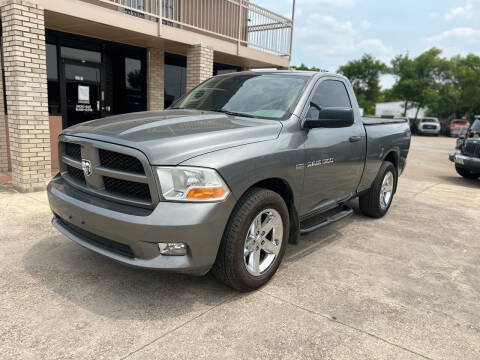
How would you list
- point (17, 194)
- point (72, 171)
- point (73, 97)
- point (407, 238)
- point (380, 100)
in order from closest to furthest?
point (72, 171), point (407, 238), point (17, 194), point (73, 97), point (380, 100)

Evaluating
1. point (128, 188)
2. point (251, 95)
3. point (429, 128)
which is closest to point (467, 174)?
point (251, 95)

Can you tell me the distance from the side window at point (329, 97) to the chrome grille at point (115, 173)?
1836 mm

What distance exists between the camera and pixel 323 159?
3.85 m

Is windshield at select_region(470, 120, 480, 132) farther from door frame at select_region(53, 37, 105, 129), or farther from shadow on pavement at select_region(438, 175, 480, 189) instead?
door frame at select_region(53, 37, 105, 129)

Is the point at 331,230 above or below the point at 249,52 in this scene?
below

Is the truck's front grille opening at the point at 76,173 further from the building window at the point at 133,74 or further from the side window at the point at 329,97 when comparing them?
the building window at the point at 133,74

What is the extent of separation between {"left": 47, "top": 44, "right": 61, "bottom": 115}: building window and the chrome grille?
6.40 meters

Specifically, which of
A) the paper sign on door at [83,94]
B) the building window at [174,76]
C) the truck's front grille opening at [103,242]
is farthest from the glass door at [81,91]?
the truck's front grille opening at [103,242]

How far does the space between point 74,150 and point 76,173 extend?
0.20 metres

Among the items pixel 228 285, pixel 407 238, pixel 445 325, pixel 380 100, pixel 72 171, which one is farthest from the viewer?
pixel 380 100

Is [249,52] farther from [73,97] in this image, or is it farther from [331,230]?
[331,230]

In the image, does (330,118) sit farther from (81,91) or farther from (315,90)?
(81,91)

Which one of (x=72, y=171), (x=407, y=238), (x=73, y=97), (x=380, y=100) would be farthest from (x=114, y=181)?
(x=380, y=100)

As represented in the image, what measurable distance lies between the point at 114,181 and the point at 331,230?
10.2 feet
